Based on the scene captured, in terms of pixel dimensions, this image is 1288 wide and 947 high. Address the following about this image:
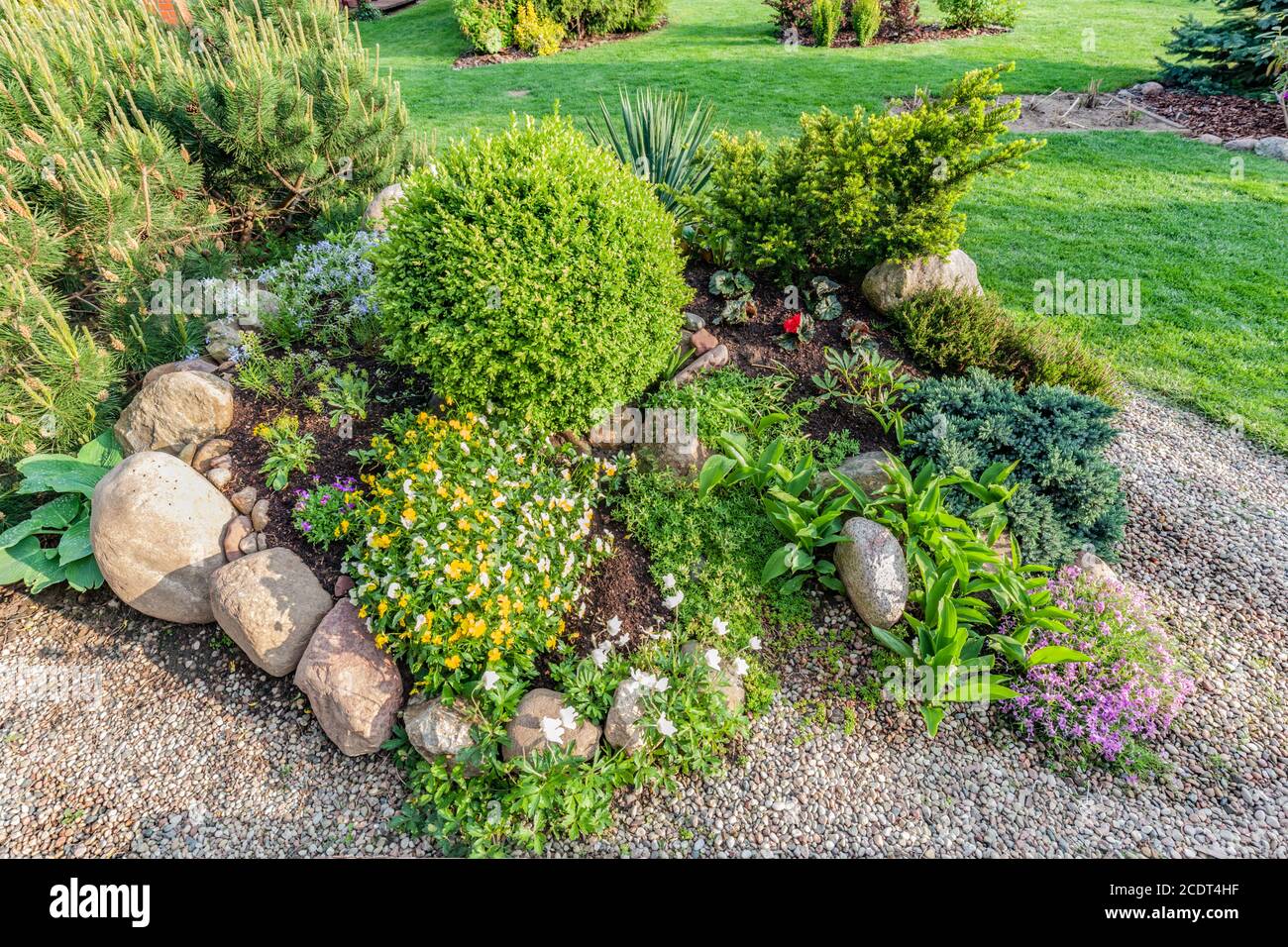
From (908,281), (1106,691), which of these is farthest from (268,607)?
(908,281)

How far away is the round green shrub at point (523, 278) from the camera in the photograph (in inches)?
149

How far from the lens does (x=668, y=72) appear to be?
1246 cm

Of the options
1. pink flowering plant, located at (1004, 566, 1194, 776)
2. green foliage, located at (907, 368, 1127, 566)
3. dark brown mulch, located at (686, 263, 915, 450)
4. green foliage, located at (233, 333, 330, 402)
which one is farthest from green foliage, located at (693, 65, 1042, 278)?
green foliage, located at (233, 333, 330, 402)

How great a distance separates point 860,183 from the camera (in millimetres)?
4648

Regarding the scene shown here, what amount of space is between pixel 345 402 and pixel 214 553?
1.21m

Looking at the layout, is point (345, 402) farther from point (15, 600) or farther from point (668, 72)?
point (668, 72)

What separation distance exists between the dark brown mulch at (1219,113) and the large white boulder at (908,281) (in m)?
8.47

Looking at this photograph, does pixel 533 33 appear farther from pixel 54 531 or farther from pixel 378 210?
pixel 54 531

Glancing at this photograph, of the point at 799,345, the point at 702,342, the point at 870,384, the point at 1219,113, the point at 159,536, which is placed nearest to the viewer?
the point at 159,536

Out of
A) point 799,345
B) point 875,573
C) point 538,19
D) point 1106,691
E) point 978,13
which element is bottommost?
point 1106,691

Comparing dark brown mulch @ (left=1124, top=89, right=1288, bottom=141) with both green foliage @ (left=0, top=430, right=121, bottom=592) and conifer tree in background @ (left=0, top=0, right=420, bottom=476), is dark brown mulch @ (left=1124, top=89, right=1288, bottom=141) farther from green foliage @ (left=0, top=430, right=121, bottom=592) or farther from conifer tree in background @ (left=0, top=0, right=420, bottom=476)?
green foliage @ (left=0, top=430, right=121, bottom=592)

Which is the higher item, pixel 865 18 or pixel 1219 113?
pixel 865 18

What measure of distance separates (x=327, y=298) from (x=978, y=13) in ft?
51.8

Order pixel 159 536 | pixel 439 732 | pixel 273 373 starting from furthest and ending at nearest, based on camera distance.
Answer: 1. pixel 273 373
2. pixel 159 536
3. pixel 439 732
